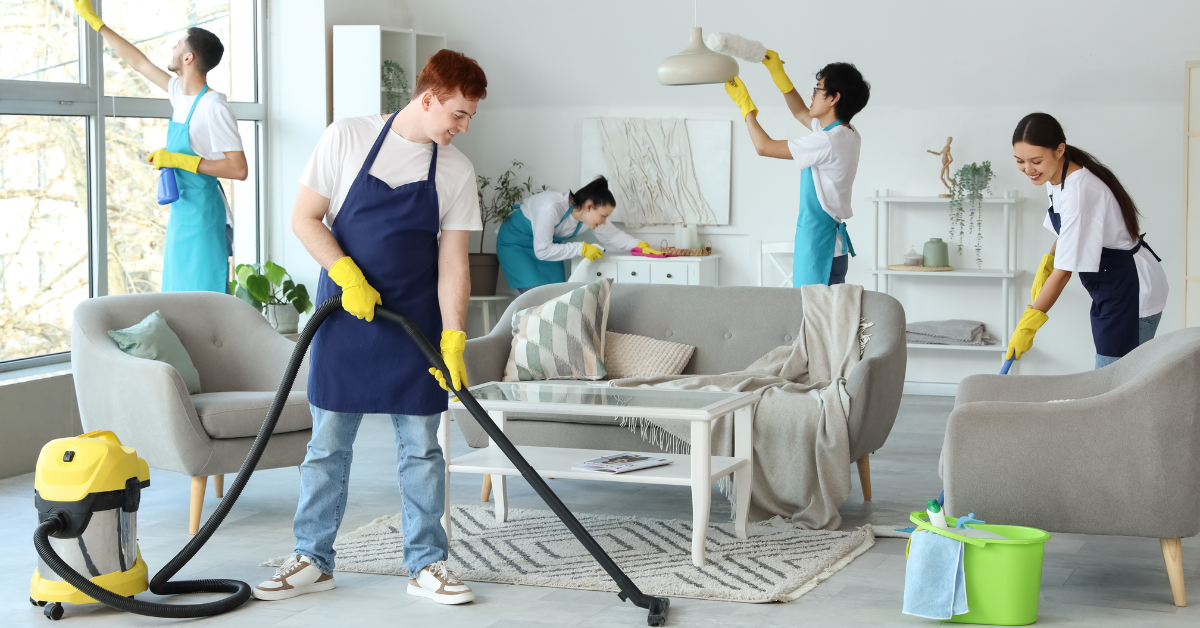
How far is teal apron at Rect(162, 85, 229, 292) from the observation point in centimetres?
448

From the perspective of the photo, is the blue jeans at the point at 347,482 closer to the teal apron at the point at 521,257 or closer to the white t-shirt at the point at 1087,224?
the white t-shirt at the point at 1087,224

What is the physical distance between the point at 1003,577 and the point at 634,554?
3.29 feet

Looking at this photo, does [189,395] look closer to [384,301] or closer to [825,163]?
[384,301]

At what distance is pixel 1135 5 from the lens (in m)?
5.42

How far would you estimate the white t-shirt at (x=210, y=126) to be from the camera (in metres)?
4.43

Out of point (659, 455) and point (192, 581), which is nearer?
point (192, 581)

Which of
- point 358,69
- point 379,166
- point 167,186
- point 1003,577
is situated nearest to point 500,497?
point 379,166

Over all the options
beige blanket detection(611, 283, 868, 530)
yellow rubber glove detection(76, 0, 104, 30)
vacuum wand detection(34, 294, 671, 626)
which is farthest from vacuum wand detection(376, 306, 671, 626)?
yellow rubber glove detection(76, 0, 104, 30)

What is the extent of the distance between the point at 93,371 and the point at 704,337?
2033mm

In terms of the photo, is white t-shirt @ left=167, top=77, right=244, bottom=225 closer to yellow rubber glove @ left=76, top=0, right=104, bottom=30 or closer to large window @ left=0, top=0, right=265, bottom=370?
yellow rubber glove @ left=76, top=0, right=104, bottom=30

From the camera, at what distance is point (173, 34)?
5.50 metres

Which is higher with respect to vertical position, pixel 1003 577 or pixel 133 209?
pixel 133 209

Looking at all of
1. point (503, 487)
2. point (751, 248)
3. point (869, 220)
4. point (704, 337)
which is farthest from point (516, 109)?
point (503, 487)

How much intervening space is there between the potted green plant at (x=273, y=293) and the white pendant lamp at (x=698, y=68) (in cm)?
233
